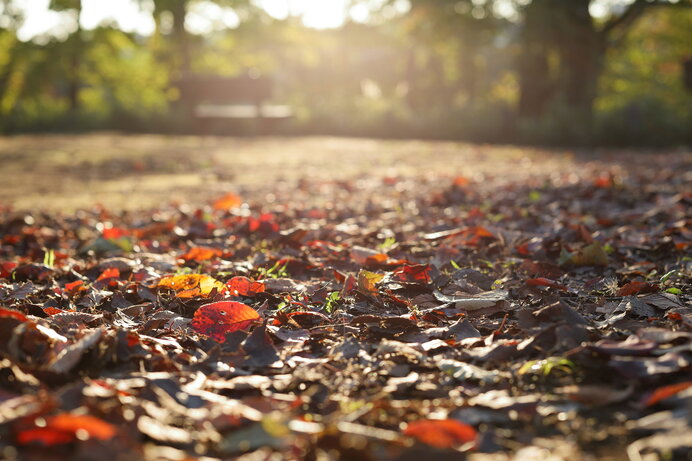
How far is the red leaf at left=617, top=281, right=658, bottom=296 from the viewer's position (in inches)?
98.3

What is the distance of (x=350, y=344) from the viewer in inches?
81.0

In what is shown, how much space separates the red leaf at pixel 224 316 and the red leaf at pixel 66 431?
2.84ft

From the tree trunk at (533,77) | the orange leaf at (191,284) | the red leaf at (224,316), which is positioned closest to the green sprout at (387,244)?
the orange leaf at (191,284)

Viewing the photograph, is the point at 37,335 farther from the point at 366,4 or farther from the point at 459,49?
the point at 366,4

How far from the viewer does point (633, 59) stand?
2689 cm

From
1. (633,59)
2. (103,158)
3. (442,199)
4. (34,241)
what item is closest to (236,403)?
(34,241)

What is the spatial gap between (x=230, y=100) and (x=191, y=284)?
14067mm

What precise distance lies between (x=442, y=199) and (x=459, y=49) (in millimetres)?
17606

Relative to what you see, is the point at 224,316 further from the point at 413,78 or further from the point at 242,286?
the point at 413,78

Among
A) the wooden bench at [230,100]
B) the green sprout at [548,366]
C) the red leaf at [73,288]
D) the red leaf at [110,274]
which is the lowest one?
the green sprout at [548,366]

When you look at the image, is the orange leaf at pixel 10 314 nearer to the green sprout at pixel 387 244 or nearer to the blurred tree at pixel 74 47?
the green sprout at pixel 387 244

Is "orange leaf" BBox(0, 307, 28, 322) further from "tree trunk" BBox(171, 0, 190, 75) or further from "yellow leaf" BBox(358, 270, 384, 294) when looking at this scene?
"tree trunk" BBox(171, 0, 190, 75)

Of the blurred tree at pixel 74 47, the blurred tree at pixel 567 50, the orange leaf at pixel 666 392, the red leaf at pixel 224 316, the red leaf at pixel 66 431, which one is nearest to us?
the red leaf at pixel 66 431

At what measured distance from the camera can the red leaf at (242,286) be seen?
2.54m
